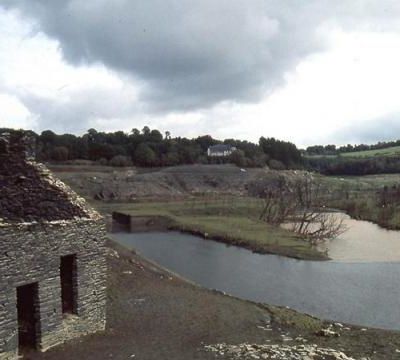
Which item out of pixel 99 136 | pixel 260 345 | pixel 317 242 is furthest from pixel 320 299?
pixel 99 136

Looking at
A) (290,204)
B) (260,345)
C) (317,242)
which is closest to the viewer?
(260,345)

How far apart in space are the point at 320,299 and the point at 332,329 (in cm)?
744

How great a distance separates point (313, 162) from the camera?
19950 centimetres

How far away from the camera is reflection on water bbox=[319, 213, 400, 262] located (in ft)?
153

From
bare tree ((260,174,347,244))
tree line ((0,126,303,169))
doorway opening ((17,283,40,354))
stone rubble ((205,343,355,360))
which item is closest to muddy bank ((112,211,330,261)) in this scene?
bare tree ((260,174,347,244))

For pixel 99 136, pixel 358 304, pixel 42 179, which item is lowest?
pixel 358 304

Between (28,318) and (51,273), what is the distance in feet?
6.50

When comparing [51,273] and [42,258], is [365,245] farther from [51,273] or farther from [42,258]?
[42,258]

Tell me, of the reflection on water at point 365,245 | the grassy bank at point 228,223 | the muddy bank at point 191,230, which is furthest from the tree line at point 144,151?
the reflection on water at point 365,245

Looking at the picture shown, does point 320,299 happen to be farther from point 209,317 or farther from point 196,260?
point 196,260

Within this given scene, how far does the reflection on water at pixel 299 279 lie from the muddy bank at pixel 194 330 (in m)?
3.16

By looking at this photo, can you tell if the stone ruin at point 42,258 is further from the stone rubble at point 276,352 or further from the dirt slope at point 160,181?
the dirt slope at point 160,181

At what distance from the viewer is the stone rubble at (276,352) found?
19.6 metres

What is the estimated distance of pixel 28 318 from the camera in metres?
19.4
